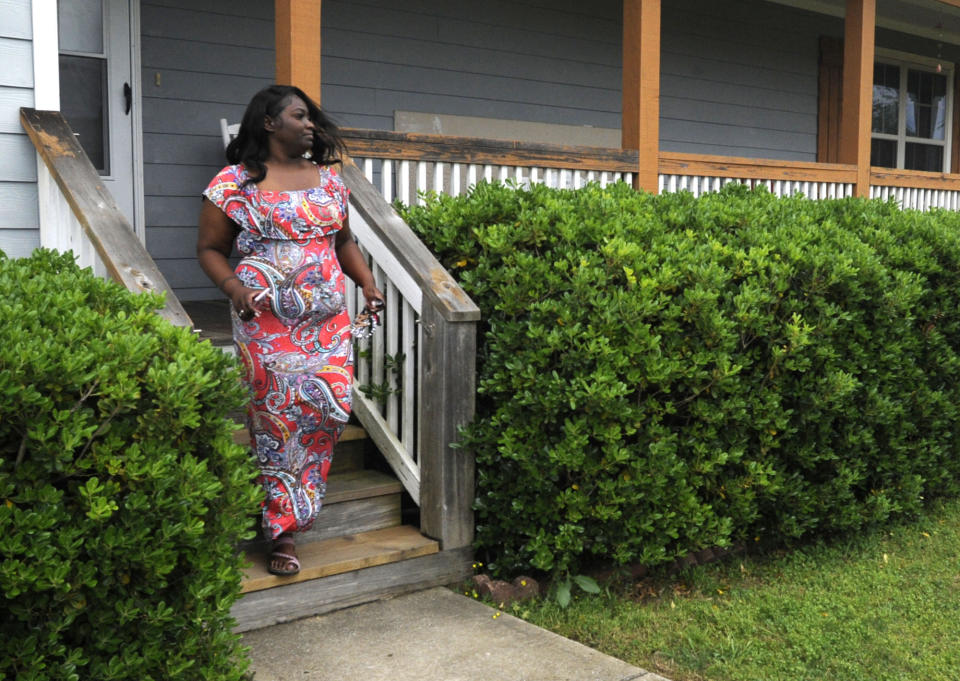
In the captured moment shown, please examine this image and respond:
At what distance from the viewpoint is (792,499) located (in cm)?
420

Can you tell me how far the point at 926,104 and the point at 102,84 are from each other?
1023 centimetres

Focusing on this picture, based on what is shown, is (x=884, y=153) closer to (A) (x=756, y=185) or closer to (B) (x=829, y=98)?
(B) (x=829, y=98)

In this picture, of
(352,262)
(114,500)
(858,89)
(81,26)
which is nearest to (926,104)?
(858,89)

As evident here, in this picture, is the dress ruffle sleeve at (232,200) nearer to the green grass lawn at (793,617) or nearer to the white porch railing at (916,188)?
the green grass lawn at (793,617)

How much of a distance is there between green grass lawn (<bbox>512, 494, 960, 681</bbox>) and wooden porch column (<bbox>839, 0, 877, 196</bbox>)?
4.29 meters

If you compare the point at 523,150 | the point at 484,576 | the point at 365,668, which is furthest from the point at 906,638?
the point at 523,150

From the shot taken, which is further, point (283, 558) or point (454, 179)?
point (454, 179)

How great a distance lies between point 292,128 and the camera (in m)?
3.40

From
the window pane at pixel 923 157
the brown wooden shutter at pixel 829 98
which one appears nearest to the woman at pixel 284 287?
the brown wooden shutter at pixel 829 98

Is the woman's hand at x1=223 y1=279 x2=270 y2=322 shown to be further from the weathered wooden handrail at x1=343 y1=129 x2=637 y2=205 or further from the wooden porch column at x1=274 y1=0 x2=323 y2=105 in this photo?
the wooden porch column at x1=274 y1=0 x2=323 y2=105

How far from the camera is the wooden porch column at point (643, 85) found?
21.4 feet

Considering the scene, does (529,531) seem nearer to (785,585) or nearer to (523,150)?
(785,585)

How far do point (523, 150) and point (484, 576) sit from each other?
2.77 meters

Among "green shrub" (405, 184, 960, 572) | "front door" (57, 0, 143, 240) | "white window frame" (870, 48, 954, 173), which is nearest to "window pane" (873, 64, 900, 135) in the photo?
"white window frame" (870, 48, 954, 173)
